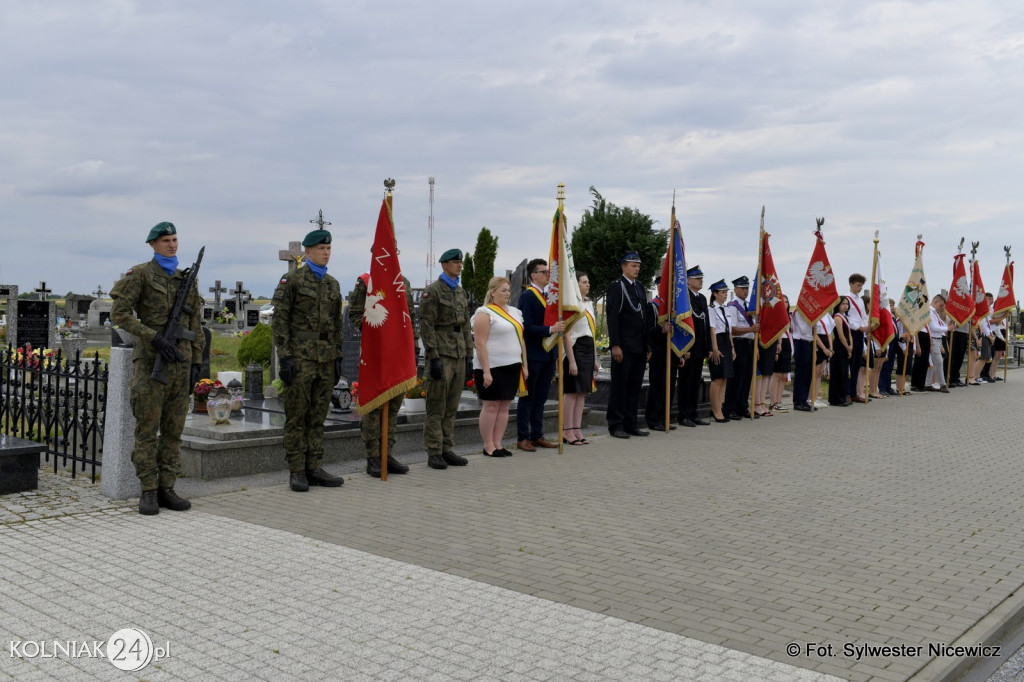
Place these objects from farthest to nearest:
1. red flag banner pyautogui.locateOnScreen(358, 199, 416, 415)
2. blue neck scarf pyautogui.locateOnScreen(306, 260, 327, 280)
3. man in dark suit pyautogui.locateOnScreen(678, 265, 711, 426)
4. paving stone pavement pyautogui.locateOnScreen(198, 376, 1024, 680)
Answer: man in dark suit pyautogui.locateOnScreen(678, 265, 711, 426) → red flag banner pyautogui.locateOnScreen(358, 199, 416, 415) → blue neck scarf pyautogui.locateOnScreen(306, 260, 327, 280) → paving stone pavement pyautogui.locateOnScreen(198, 376, 1024, 680)

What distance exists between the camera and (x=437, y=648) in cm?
378

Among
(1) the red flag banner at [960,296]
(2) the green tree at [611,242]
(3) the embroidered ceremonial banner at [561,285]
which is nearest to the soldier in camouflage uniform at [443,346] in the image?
(3) the embroidered ceremonial banner at [561,285]

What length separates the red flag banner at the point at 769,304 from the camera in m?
13.2

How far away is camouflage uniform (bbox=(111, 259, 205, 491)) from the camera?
6176mm

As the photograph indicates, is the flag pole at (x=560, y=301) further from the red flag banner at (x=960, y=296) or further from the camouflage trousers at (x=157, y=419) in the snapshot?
the red flag banner at (x=960, y=296)

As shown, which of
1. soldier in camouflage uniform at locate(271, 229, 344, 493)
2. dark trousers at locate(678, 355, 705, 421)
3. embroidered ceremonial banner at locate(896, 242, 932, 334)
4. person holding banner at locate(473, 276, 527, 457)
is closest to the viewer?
soldier in camouflage uniform at locate(271, 229, 344, 493)

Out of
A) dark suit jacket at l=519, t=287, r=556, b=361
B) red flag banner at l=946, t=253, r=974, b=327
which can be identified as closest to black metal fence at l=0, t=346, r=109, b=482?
dark suit jacket at l=519, t=287, r=556, b=361

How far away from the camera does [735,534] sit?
6.02m

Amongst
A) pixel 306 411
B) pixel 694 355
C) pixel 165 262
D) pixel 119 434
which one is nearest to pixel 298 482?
pixel 306 411

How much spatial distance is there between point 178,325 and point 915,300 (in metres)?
15.2

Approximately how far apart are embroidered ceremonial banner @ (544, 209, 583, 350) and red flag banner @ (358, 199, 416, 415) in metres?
2.24

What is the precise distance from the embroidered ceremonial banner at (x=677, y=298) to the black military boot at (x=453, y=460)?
388 centimetres

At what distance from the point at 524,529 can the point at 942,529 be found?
9.81 feet

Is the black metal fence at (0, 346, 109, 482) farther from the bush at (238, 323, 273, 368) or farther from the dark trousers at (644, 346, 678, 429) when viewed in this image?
the dark trousers at (644, 346, 678, 429)
